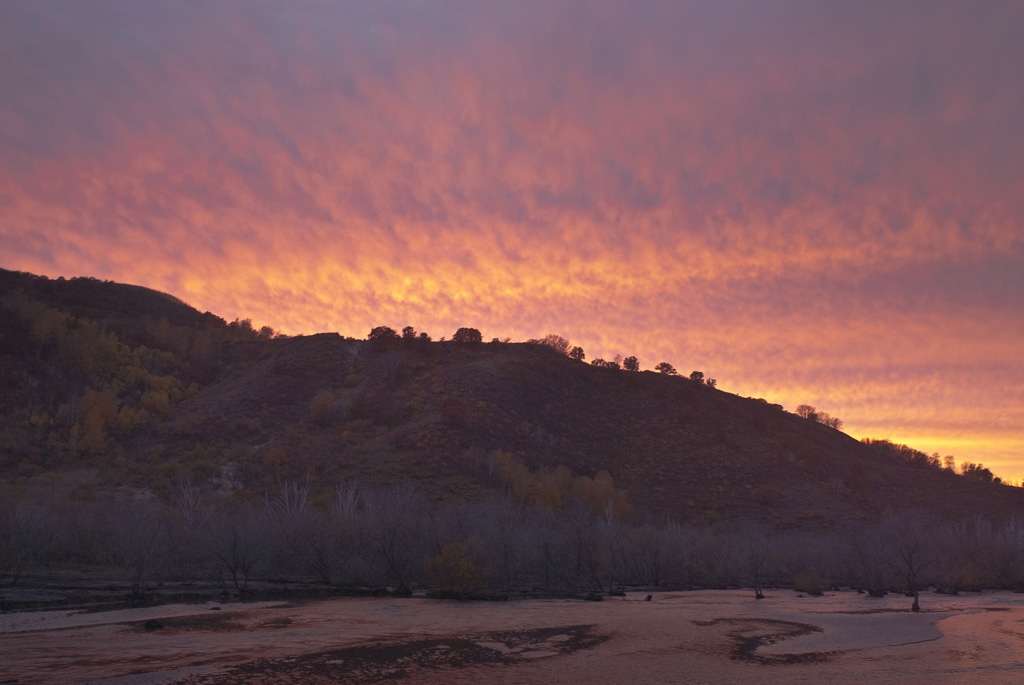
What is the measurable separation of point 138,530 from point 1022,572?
4997 centimetres

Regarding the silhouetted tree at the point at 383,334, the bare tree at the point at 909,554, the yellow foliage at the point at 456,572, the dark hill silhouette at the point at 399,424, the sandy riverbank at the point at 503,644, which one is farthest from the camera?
the silhouetted tree at the point at 383,334

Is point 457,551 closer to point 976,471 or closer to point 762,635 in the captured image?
point 762,635

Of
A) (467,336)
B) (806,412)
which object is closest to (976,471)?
(806,412)

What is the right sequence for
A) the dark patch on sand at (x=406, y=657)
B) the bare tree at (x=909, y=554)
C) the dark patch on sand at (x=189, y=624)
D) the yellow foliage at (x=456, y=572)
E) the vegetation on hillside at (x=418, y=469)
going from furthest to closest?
1. the bare tree at (x=909, y=554)
2. the vegetation on hillside at (x=418, y=469)
3. the yellow foliage at (x=456, y=572)
4. the dark patch on sand at (x=189, y=624)
5. the dark patch on sand at (x=406, y=657)

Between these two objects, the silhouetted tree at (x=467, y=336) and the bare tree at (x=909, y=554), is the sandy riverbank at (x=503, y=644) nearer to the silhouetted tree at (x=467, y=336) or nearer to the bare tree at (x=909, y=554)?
the bare tree at (x=909, y=554)

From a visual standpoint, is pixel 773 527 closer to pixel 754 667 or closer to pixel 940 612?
pixel 940 612

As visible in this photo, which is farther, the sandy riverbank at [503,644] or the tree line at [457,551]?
the tree line at [457,551]

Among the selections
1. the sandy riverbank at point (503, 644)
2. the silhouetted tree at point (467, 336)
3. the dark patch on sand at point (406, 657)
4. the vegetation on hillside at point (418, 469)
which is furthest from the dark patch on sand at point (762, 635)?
the silhouetted tree at point (467, 336)

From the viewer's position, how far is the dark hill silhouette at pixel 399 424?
62469 millimetres

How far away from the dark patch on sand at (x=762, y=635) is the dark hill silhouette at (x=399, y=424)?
33459mm

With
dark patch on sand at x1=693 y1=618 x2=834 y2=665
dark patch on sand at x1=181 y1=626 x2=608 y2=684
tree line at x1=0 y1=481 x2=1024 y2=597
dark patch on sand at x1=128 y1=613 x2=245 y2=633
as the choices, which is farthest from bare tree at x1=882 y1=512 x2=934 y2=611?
dark patch on sand at x1=128 y1=613 x2=245 y2=633

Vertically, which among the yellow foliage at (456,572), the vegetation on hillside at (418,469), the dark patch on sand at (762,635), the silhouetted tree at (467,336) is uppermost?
the silhouetted tree at (467,336)

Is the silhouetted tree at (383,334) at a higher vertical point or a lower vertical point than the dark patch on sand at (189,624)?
higher

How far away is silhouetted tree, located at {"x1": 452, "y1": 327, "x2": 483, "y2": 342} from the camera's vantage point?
10138 centimetres
